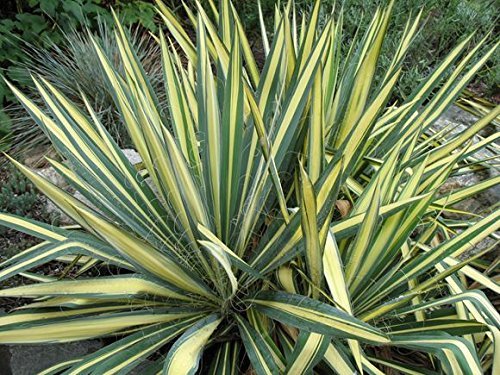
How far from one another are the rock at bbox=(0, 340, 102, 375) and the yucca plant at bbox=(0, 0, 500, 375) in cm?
29

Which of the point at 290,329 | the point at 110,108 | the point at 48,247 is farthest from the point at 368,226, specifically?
the point at 110,108

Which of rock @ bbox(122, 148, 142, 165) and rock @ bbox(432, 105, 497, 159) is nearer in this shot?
rock @ bbox(122, 148, 142, 165)

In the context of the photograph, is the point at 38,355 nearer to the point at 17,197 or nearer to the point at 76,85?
the point at 17,197

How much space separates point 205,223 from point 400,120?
0.89 meters

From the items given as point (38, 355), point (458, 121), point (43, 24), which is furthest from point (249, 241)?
point (43, 24)

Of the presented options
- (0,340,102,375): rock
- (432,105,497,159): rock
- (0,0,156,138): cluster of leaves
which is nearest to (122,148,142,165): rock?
(0,0,156,138): cluster of leaves

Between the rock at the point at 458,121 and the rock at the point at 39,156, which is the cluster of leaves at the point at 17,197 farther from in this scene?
the rock at the point at 458,121

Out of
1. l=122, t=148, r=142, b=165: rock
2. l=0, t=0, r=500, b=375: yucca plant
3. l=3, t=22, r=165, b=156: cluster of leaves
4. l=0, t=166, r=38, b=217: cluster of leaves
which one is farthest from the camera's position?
l=3, t=22, r=165, b=156: cluster of leaves

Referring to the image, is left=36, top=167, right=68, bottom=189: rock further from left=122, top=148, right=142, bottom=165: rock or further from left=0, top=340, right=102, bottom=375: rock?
left=0, top=340, right=102, bottom=375: rock

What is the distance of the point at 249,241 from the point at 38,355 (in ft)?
2.83

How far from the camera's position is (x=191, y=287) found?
1.54m

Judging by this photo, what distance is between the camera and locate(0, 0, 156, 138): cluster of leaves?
3.27 m

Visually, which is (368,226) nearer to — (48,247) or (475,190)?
(475,190)

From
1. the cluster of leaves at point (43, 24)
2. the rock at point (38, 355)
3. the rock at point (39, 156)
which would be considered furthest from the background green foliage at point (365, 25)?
Answer: the rock at point (38, 355)
